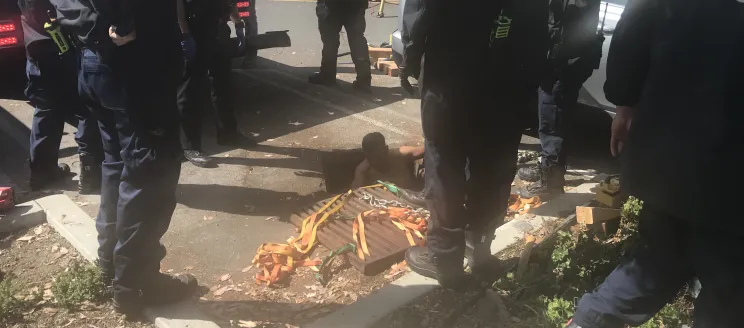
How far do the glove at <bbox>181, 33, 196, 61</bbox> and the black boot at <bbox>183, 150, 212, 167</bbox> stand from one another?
2.81 ft

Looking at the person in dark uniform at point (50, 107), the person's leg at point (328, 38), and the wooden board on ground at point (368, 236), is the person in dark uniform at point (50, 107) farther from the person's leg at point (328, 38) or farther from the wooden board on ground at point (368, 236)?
the person's leg at point (328, 38)

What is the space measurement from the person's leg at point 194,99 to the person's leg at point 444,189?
8.92ft

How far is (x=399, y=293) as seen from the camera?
333 centimetres

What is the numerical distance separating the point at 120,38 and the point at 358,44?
499 cm

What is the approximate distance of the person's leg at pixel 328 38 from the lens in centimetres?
740

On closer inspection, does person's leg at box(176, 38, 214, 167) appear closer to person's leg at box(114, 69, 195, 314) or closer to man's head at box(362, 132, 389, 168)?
man's head at box(362, 132, 389, 168)

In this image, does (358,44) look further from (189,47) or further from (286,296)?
(286,296)

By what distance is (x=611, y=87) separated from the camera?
2.49 metres

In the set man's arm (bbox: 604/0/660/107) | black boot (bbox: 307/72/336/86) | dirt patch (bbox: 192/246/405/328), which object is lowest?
dirt patch (bbox: 192/246/405/328)

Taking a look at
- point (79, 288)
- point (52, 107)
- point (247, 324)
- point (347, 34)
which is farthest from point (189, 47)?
point (347, 34)

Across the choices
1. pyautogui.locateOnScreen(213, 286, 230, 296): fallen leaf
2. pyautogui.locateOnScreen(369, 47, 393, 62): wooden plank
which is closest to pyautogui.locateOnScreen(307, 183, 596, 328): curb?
pyautogui.locateOnScreen(213, 286, 230, 296): fallen leaf

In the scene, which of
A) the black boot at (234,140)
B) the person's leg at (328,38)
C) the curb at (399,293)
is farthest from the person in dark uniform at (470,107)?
the person's leg at (328,38)

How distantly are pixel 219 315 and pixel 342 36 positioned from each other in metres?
8.10

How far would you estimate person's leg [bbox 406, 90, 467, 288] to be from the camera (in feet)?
10.3
